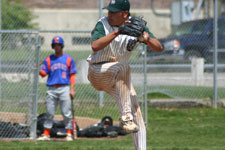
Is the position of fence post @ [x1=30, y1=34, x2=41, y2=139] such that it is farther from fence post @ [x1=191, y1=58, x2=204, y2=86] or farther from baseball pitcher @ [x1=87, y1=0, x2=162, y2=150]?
fence post @ [x1=191, y1=58, x2=204, y2=86]

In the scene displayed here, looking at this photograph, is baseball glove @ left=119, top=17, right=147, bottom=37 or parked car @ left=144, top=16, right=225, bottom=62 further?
parked car @ left=144, top=16, right=225, bottom=62

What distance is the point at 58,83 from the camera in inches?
363

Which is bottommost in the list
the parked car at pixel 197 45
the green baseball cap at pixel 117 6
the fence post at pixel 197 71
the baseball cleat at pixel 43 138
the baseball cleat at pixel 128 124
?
the baseball cleat at pixel 43 138

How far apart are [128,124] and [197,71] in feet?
23.8

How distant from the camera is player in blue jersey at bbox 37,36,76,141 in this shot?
9.20 m

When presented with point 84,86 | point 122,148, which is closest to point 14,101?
point 84,86

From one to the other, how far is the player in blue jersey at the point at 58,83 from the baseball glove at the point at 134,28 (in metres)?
3.75

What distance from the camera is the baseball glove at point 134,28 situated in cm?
548

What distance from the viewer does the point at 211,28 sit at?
42.6ft

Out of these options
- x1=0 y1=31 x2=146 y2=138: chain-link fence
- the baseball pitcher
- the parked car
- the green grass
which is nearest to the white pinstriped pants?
the baseball pitcher

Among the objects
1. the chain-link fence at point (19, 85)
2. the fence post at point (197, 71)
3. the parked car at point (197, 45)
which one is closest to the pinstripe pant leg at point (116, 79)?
the chain-link fence at point (19, 85)

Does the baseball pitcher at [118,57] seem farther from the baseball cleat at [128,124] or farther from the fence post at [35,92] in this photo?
the fence post at [35,92]

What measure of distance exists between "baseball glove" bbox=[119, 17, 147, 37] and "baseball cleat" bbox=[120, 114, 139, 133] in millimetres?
996

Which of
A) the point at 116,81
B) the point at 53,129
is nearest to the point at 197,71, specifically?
the point at 53,129
